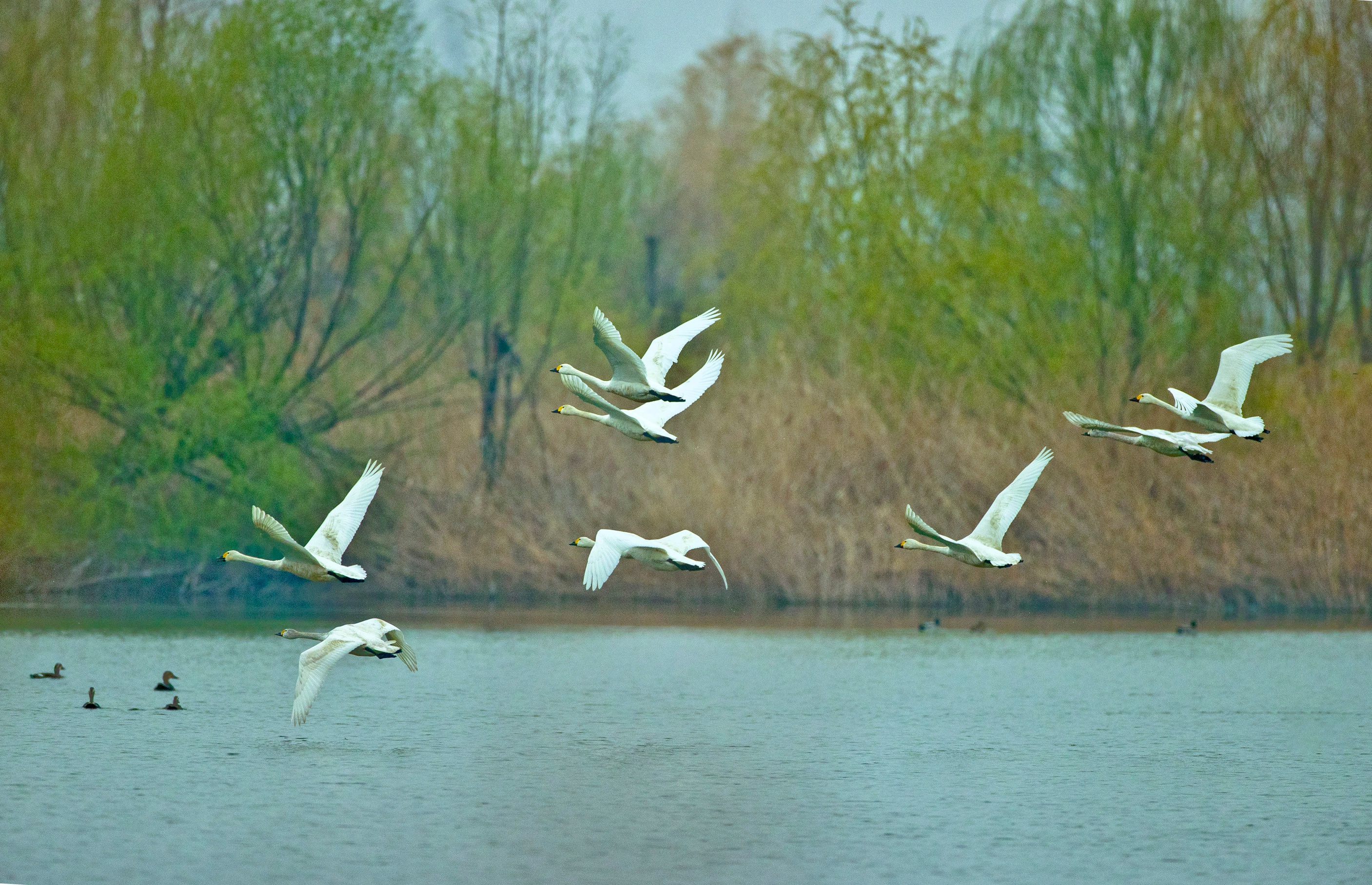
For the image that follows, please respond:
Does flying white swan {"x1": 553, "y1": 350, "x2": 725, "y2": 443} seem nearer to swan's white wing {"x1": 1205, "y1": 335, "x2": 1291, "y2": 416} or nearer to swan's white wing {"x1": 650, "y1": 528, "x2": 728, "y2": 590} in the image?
swan's white wing {"x1": 650, "y1": 528, "x2": 728, "y2": 590}

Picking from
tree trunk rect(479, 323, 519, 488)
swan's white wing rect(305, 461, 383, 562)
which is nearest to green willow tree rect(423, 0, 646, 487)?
tree trunk rect(479, 323, 519, 488)

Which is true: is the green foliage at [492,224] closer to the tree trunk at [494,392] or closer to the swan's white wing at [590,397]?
the tree trunk at [494,392]

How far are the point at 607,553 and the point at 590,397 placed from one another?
114 cm

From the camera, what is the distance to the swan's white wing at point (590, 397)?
545 inches

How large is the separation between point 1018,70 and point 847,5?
13.9 feet

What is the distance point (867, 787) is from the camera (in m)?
14.0

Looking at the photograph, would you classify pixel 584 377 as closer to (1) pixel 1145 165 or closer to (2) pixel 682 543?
(2) pixel 682 543

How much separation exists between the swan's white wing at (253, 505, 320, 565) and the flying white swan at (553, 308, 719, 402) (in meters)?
2.30

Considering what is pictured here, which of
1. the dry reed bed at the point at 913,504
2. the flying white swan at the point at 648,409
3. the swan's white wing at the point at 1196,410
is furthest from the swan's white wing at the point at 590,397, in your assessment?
the dry reed bed at the point at 913,504

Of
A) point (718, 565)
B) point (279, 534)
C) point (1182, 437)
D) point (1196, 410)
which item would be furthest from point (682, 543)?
point (1196, 410)

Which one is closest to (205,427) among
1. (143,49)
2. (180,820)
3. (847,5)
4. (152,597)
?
(152,597)

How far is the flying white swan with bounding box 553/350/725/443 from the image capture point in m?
14.0

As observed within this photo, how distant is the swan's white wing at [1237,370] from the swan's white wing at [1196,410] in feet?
0.86

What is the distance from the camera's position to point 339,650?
1430 cm
